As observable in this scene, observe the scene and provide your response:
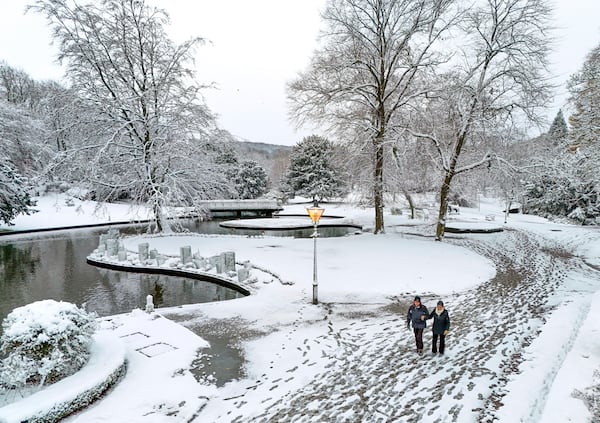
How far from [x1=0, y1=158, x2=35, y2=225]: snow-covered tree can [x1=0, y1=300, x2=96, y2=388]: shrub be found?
2865cm

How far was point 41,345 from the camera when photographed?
6410 mm

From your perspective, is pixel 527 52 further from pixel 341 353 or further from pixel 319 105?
pixel 341 353

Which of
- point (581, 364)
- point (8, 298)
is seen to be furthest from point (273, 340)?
point (8, 298)

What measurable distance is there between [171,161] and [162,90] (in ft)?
15.1

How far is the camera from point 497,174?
800 inches

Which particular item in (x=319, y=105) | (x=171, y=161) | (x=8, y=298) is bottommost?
(x=8, y=298)

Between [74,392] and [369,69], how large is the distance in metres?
21.0

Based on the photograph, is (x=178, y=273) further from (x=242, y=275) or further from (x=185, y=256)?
(x=242, y=275)

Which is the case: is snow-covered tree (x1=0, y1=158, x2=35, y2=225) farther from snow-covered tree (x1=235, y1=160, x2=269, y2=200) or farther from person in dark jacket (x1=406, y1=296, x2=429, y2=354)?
person in dark jacket (x1=406, y1=296, x2=429, y2=354)

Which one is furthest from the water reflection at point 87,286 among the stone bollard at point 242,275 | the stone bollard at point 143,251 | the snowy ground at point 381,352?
the snowy ground at point 381,352

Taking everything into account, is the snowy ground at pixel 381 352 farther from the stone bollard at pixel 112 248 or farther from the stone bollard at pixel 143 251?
the stone bollard at pixel 112 248

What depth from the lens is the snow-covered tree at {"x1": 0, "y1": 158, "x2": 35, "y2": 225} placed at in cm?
2920

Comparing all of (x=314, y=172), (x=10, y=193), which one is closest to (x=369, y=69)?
(x=10, y=193)

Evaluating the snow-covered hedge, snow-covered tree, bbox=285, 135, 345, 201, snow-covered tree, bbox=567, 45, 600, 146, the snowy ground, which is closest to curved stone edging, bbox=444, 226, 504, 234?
snow-covered tree, bbox=567, 45, 600, 146
